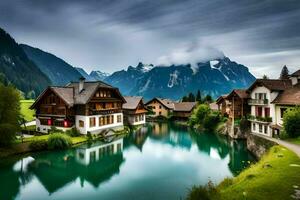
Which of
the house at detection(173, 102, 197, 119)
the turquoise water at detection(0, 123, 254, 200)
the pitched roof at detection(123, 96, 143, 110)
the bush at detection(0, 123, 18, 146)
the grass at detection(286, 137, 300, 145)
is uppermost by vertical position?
the pitched roof at detection(123, 96, 143, 110)

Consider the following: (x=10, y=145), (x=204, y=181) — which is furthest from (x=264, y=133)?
Result: (x=10, y=145)

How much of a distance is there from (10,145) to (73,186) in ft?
49.9

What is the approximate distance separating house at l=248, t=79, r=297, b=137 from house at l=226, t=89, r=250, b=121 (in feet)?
6.82

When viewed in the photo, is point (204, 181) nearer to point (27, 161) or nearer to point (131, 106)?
point (27, 161)

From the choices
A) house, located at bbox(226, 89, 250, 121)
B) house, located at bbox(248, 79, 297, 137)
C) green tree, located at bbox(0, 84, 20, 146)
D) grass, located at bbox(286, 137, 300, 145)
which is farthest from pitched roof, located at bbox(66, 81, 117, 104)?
grass, located at bbox(286, 137, 300, 145)

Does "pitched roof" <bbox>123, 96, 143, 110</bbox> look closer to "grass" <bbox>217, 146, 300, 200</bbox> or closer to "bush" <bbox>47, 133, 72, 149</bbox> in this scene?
"bush" <bbox>47, 133, 72, 149</bbox>

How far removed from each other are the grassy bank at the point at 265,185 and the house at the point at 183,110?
63.7 metres

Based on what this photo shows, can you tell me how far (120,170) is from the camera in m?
30.8

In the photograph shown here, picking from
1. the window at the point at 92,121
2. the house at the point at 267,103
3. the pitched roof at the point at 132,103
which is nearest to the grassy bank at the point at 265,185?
the house at the point at 267,103

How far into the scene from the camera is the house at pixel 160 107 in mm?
90850

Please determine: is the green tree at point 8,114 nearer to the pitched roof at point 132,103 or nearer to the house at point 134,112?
the house at point 134,112

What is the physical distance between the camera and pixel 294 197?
1442 cm

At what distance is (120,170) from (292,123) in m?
19.7

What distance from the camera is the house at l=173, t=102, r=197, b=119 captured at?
85938 millimetres
